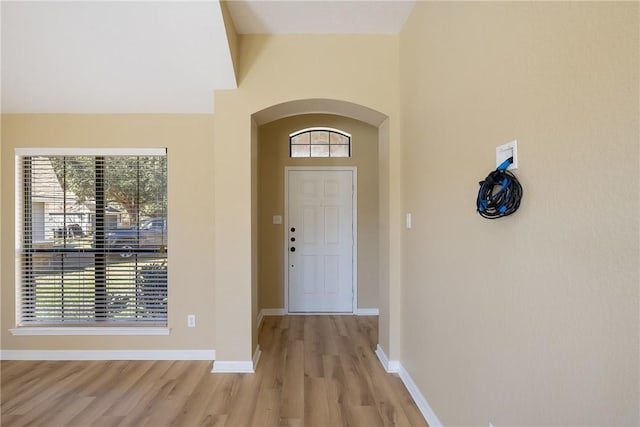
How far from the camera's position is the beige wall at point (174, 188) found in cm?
271

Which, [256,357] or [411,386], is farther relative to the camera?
[256,357]

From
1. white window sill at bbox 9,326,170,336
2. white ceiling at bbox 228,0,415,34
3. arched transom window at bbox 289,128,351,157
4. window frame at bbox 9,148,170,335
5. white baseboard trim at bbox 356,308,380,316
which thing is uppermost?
white ceiling at bbox 228,0,415,34

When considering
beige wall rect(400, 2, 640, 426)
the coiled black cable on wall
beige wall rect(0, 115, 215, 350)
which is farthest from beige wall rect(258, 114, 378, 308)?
the coiled black cable on wall

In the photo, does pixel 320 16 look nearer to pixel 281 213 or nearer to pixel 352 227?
pixel 281 213

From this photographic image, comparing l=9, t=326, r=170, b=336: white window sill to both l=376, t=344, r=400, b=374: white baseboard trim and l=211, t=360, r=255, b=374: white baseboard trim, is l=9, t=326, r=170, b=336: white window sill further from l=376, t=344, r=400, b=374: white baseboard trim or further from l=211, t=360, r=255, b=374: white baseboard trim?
l=376, t=344, r=400, b=374: white baseboard trim

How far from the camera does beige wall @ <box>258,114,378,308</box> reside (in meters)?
3.87

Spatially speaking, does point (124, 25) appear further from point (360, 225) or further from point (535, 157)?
point (360, 225)

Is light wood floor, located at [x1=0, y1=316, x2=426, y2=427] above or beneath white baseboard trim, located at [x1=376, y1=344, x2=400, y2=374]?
beneath

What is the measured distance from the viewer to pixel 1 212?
2.75m

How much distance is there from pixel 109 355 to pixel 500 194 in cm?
350

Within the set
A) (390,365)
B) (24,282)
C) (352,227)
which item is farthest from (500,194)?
(24,282)

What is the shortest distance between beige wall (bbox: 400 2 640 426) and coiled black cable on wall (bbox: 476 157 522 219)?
1.4 inches

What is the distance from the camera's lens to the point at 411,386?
2158 millimetres

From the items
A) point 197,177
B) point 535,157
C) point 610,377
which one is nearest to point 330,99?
point 197,177
